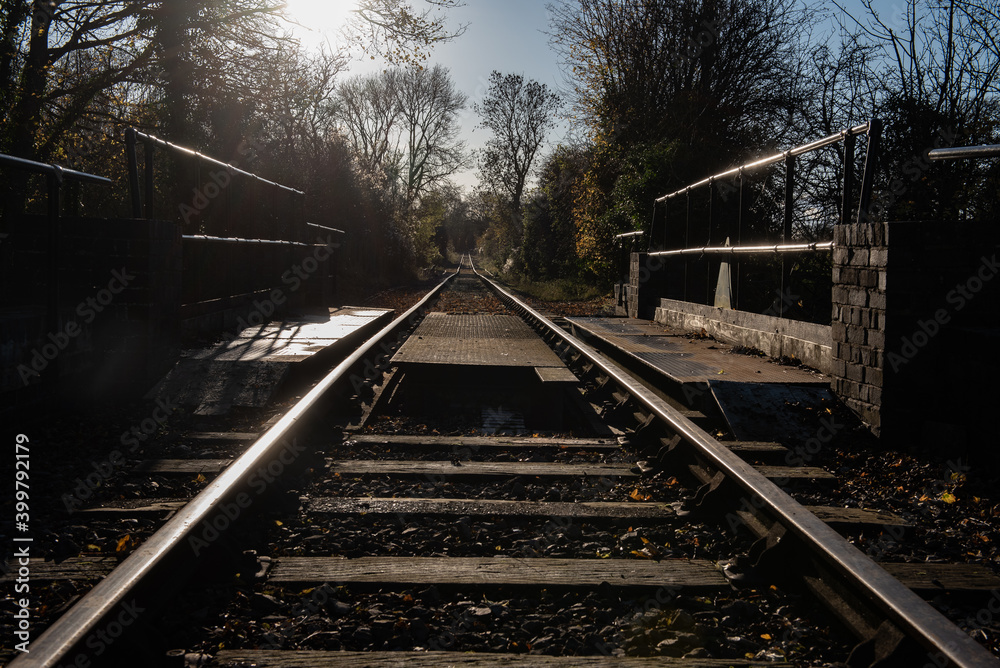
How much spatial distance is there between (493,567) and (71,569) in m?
1.42

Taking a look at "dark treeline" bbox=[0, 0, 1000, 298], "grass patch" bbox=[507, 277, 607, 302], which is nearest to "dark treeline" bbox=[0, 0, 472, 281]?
"dark treeline" bbox=[0, 0, 1000, 298]

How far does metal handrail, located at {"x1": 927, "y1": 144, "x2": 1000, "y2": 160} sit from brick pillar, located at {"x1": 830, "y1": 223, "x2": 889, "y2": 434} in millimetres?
584

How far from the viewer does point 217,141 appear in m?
17.9

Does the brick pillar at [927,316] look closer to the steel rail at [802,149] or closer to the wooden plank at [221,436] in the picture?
the steel rail at [802,149]

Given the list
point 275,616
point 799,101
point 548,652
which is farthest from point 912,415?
point 799,101

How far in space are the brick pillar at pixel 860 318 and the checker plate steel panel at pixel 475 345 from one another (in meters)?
2.33

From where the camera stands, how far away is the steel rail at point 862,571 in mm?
1691

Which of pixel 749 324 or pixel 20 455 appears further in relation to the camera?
pixel 749 324

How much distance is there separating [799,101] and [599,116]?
5161mm

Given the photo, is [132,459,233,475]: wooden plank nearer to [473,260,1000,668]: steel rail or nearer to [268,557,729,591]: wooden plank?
[268,557,729,591]: wooden plank

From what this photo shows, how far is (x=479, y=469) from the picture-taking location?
374 cm

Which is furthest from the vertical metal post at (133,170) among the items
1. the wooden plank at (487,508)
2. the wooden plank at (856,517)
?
the wooden plank at (856,517)

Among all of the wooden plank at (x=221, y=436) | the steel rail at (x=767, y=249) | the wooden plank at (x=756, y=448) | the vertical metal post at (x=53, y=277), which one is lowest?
the wooden plank at (x=221, y=436)

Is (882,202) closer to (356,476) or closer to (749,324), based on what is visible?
(749,324)
